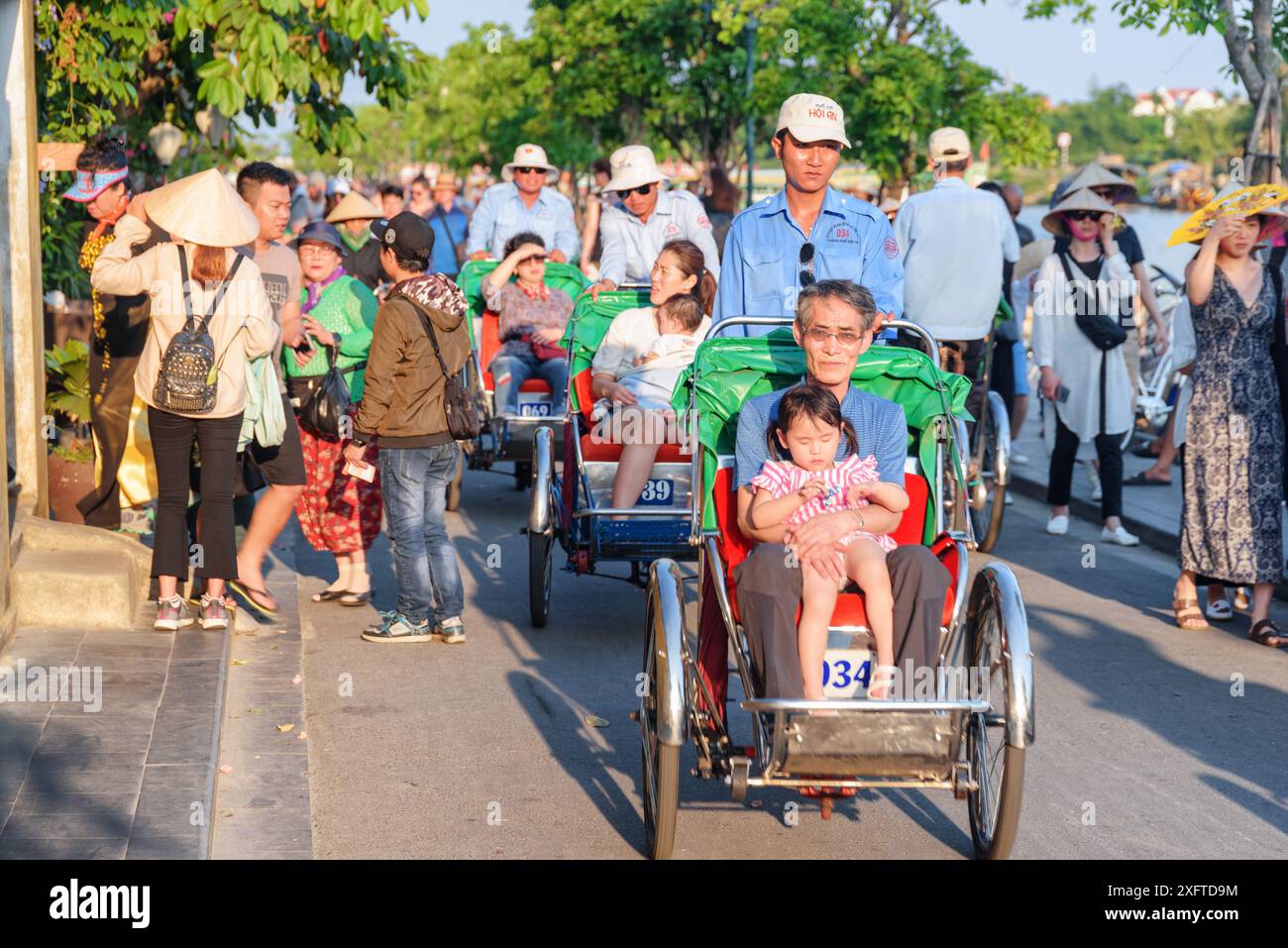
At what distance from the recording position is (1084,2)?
16.2 m

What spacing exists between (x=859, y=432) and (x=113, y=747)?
Result: 105 inches

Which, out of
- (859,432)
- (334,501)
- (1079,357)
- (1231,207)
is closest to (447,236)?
(1079,357)

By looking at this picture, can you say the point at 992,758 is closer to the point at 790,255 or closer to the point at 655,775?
the point at 655,775

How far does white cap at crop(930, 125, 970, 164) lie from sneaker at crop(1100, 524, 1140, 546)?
2.43 metres

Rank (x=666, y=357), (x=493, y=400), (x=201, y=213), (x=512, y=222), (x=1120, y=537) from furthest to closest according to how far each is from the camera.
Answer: (x=512, y=222) → (x=493, y=400) → (x=1120, y=537) → (x=666, y=357) → (x=201, y=213)

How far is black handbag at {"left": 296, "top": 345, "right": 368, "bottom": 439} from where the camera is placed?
842 cm

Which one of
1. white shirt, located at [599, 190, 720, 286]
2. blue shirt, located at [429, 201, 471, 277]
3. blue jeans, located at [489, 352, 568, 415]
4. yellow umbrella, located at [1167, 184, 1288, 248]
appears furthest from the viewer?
blue shirt, located at [429, 201, 471, 277]

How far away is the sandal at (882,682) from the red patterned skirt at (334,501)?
419cm

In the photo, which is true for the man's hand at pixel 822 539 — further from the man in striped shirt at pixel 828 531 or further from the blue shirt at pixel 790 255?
the blue shirt at pixel 790 255

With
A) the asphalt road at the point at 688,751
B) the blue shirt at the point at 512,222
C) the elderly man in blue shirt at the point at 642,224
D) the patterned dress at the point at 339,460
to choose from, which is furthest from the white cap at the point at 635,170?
the blue shirt at the point at 512,222

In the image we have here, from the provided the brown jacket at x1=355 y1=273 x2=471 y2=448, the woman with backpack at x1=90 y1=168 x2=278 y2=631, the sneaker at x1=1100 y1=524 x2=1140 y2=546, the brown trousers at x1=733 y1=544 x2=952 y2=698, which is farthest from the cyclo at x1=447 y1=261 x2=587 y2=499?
the brown trousers at x1=733 y1=544 x2=952 y2=698

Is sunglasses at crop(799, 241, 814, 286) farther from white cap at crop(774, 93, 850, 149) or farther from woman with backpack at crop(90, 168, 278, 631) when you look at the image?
woman with backpack at crop(90, 168, 278, 631)

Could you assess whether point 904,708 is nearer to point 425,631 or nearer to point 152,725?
point 152,725

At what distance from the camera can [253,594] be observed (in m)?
8.48
